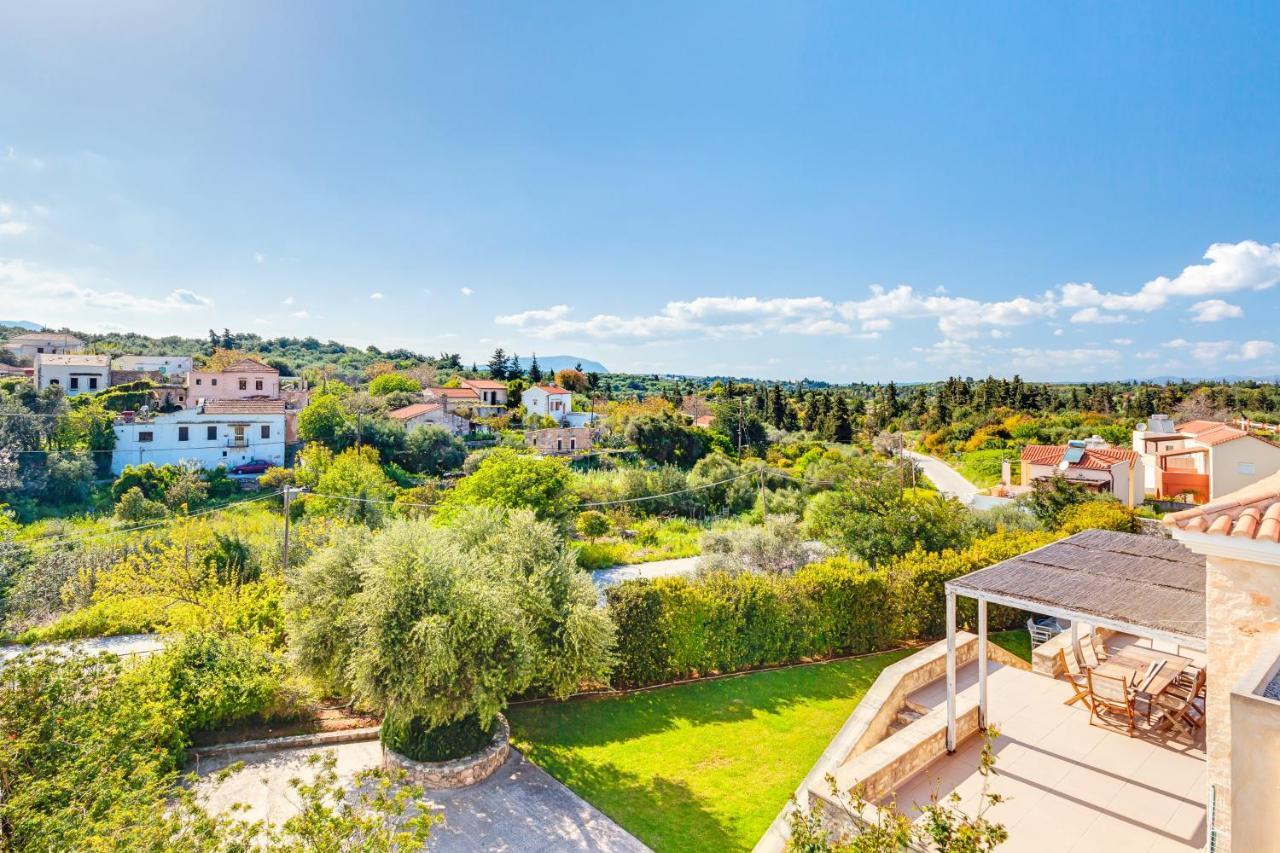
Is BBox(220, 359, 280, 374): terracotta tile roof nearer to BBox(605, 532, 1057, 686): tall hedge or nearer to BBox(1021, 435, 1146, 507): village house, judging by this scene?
BBox(605, 532, 1057, 686): tall hedge

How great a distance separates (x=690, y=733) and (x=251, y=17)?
740 inches

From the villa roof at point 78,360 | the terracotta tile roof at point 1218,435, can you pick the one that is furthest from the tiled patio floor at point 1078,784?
the villa roof at point 78,360

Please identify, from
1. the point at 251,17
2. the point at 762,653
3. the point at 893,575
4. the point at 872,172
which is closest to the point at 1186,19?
the point at 872,172

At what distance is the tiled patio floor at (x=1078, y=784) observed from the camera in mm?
6781

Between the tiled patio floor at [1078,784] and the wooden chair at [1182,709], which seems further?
the wooden chair at [1182,709]

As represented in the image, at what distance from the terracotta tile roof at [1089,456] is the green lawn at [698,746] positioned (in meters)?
25.3

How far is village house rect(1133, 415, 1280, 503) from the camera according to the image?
2762cm

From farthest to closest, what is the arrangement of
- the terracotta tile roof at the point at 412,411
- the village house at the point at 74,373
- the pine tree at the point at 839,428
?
the pine tree at the point at 839,428 < the terracotta tile roof at the point at 412,411 < the village house at the point at 74,373

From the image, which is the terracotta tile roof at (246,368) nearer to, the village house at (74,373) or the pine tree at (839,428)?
the village house at (74,373)

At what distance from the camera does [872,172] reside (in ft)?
65.6

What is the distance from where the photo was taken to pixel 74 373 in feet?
164

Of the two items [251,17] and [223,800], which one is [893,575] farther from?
[251,17]

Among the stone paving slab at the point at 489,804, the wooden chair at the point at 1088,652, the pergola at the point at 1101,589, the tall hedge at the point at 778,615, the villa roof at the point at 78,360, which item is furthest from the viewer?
the villa roof at the point at 78,360

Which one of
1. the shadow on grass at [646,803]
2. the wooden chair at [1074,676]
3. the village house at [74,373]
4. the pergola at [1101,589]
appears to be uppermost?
the village house at [74,373]
